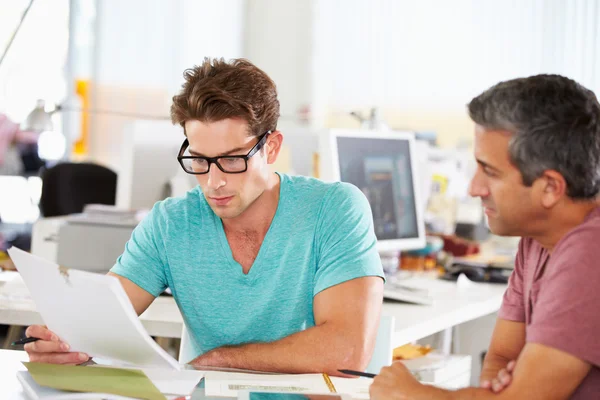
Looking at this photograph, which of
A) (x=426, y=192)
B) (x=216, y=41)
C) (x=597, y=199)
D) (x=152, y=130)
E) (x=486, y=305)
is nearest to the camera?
(x=597, y=199)

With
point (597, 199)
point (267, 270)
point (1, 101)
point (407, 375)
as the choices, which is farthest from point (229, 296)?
point (1, 101)

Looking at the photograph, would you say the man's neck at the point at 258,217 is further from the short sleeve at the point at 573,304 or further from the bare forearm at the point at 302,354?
the short sleeve at the point at 573,304

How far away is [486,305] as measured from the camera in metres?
2.51

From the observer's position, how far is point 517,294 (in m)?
1.41

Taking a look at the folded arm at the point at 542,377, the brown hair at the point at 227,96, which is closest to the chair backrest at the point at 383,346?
the brown hair at the point at 227,96

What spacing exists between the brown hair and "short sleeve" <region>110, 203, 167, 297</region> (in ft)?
0.82

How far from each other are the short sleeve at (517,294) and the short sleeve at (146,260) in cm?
74

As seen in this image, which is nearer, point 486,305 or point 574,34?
point 486,305

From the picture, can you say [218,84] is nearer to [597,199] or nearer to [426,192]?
[597,199]

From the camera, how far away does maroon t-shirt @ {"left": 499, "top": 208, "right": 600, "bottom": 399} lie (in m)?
1.09

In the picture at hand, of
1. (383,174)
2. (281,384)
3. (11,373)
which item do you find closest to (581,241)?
(281,384)

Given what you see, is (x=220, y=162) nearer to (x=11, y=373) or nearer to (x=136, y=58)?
(x=11, y=373)

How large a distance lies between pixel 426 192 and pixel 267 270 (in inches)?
71.3

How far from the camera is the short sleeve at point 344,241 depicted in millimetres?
1699
